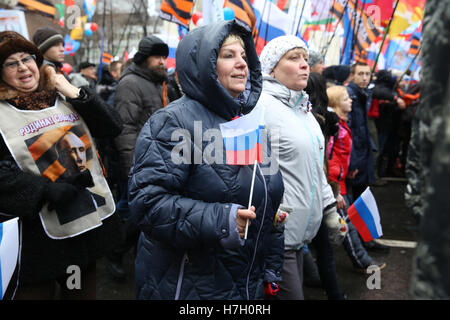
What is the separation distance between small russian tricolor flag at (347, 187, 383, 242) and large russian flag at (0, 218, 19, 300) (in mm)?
2121

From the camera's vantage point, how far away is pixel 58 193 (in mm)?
2168

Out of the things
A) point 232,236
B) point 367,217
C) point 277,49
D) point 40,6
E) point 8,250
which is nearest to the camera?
point 232,236

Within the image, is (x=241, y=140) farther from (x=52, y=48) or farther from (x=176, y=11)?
(x=176, y=11)

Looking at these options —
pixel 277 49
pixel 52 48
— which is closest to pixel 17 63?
pixel 277 49

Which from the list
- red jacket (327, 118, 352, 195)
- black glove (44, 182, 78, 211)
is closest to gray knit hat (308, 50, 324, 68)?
red jacket (327, 118, 352, 195)

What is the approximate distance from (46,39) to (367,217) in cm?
323

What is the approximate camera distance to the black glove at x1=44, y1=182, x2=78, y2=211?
2.16 metres

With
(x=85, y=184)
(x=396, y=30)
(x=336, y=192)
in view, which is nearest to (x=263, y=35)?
(x=336, y=192)

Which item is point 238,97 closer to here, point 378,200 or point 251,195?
point 251,195

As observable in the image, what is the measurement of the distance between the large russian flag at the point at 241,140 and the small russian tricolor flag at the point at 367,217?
57.0 inches

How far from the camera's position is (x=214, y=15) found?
3.43 meters

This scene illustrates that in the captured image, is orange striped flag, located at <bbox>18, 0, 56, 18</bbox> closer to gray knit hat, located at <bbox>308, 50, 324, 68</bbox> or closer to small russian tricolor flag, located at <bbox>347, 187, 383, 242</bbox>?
gray knit hat, located at <bbox>308, 50, 324, 68</bbox>
